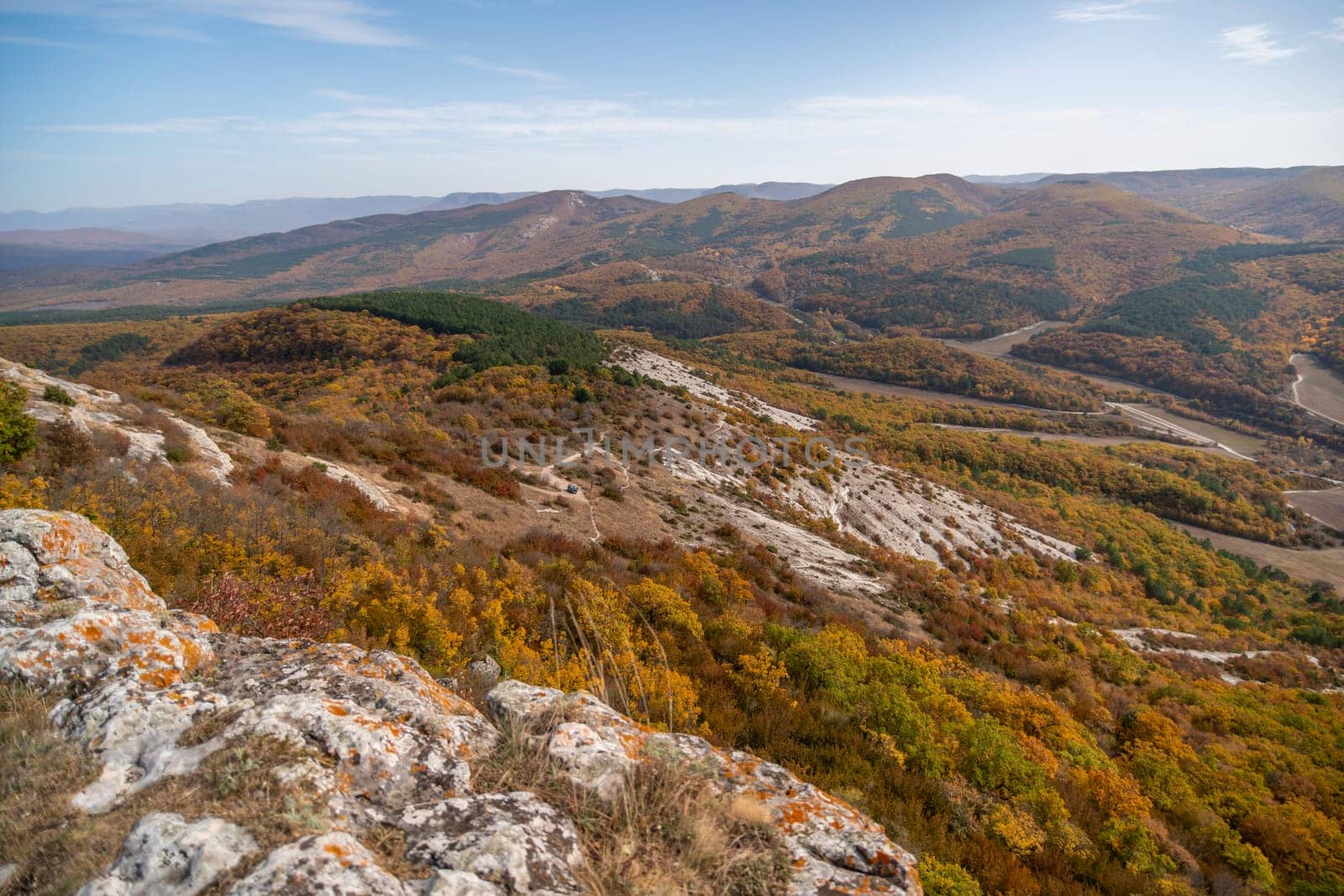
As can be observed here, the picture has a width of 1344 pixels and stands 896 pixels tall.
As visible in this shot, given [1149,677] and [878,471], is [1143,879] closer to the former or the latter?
[1149,677]

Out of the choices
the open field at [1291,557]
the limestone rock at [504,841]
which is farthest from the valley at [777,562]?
the limestone rock at [504,841]

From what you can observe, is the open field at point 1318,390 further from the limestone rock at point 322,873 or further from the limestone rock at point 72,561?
the limestone rock at point 72,561

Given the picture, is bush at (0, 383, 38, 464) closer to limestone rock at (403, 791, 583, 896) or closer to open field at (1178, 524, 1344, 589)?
limestone rock at (403, 791, 583, 896)

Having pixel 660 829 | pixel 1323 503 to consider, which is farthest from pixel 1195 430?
pixel 660 829

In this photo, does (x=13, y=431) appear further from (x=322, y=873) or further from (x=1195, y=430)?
(x=1195, y=430)

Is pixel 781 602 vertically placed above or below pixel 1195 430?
above

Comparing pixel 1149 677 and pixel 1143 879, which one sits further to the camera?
pixel 1149 677

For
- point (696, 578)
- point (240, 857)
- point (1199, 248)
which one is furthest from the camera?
point (1199, 248)

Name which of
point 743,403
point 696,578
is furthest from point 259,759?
point 743,403
